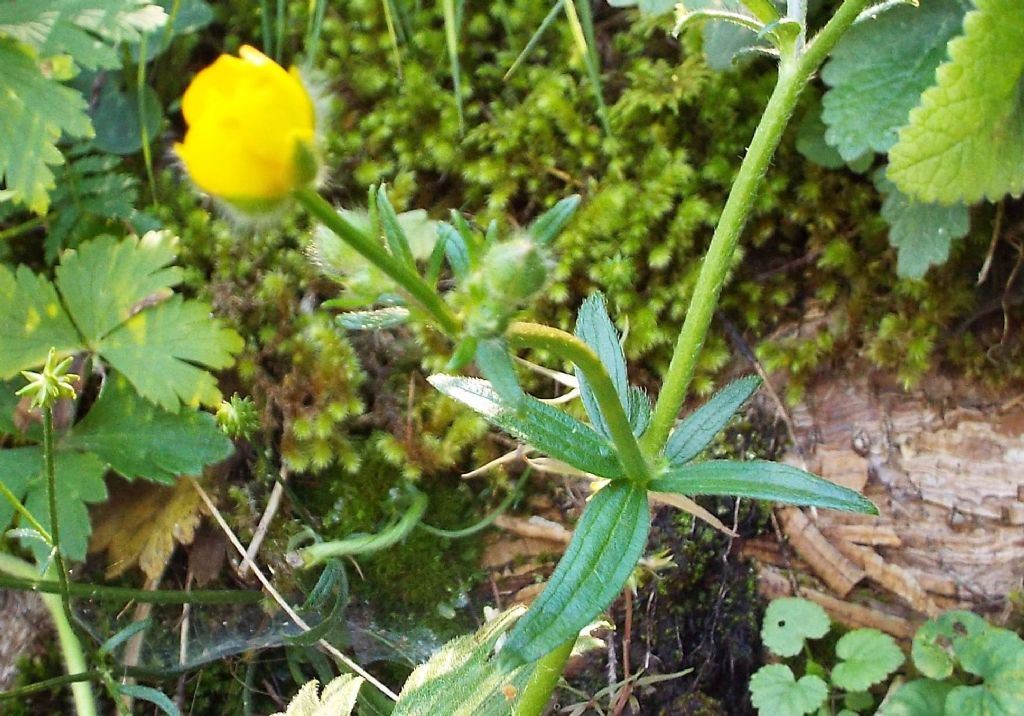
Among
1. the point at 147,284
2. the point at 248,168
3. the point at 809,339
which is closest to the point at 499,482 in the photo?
the point at 809,339

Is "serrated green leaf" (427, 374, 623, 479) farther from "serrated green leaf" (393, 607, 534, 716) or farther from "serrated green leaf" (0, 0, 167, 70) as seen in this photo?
"serrated green leaf" (0, 0, 167, 70)

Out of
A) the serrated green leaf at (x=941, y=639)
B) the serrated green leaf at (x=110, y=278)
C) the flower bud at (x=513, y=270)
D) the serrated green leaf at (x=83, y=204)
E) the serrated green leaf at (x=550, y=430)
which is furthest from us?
the serrated green leaf at (x=83, y=204)

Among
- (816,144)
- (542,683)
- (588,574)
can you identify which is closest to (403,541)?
(542,683)

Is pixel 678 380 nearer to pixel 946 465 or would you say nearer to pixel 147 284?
pixel 946 465

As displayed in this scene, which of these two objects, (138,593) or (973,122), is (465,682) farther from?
(973,122)

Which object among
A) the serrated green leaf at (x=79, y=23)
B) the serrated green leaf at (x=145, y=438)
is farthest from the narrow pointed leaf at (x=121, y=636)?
the serrated green leaf at (x=79, y=23)

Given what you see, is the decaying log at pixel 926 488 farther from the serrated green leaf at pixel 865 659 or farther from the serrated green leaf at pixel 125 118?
the serrated green leaf at pixel 125 118

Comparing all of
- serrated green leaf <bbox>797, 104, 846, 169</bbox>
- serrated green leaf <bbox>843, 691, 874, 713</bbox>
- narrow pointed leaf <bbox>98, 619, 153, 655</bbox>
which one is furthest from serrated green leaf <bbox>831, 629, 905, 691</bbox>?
narrow pointed leaf <bbox>98, 619, 153, 655</bbox>
